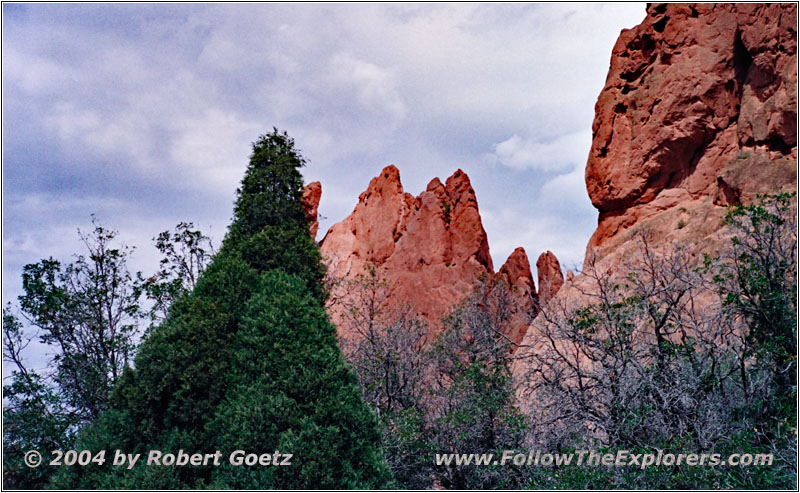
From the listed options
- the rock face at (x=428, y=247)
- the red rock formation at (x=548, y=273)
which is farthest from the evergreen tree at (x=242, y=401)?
the red rock formation at (x=548, y=273)

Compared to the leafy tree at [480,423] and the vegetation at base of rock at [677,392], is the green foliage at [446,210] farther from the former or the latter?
the vegetation at base of rock at [677,392]

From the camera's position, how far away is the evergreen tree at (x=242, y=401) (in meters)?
6.72

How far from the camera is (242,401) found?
707 cm

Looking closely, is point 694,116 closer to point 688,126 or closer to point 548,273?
point 688,126

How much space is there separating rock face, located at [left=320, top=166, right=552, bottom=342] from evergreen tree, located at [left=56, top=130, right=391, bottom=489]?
20.4 m

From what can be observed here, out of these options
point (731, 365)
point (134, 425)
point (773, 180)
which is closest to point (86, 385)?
point (134, 425)

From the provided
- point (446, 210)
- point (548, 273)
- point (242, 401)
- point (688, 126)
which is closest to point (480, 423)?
point (242, 401)

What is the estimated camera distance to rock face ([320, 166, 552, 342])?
102 ft

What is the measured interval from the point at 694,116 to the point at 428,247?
17.2 metres

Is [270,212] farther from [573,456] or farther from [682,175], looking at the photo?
[682,175]

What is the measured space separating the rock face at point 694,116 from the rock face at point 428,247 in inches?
351

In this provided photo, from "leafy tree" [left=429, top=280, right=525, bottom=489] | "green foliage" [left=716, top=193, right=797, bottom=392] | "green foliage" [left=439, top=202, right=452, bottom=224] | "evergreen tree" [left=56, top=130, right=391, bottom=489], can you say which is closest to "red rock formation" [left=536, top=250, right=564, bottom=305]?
"green foliage" [left=439, top=202, right=452, bottom=224]

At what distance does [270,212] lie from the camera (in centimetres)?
1028

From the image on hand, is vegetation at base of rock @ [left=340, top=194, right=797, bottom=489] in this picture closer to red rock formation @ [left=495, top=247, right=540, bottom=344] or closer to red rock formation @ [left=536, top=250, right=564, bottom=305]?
red rock formation @ [left=495, top=247, right=540, bottom=344]
